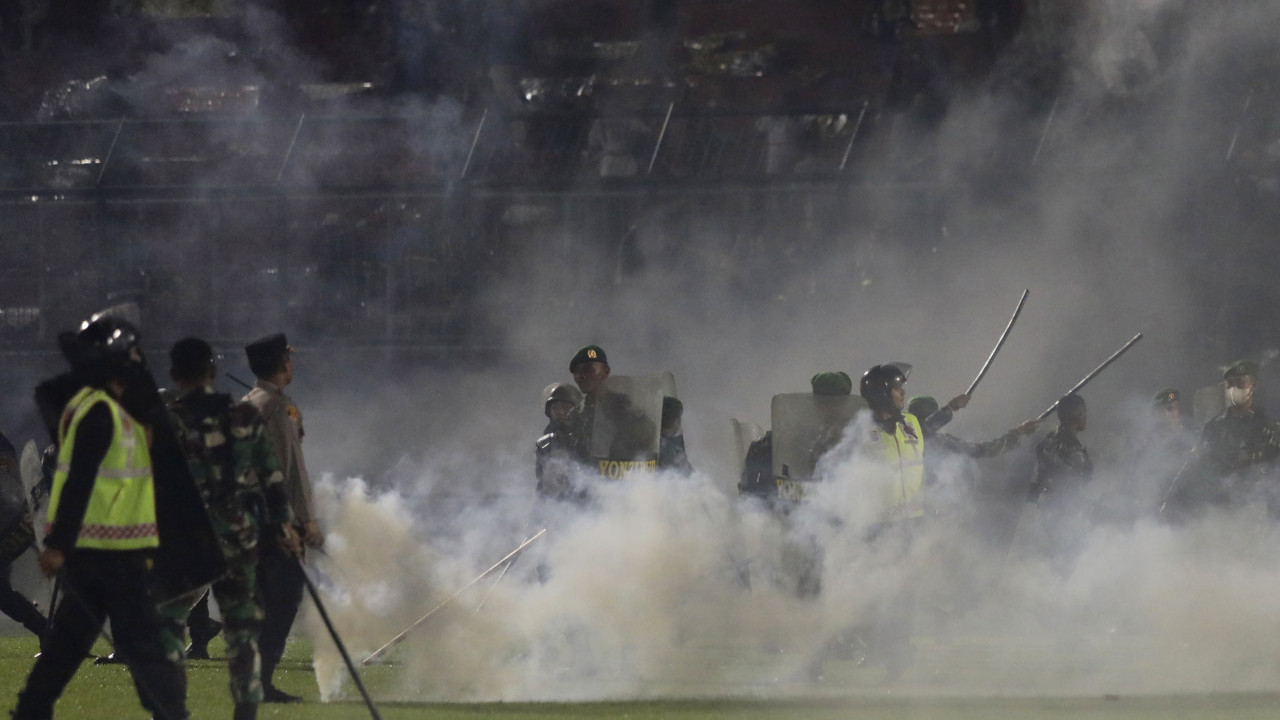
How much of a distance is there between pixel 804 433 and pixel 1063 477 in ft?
9.80

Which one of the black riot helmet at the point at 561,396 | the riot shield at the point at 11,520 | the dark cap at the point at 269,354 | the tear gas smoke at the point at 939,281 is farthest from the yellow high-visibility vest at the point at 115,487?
the tear gas smoke at the point at 939,281

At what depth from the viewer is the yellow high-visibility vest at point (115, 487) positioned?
5414 millimetres

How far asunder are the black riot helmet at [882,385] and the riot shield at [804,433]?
0.66 ft

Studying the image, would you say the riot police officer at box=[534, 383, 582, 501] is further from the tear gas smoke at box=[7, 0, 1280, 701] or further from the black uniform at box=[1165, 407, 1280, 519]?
the tear gas smoke at box=[7, 0, 1280, 701]

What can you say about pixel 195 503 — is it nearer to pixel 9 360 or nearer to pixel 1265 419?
pixel 1265 419

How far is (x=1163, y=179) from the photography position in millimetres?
15461

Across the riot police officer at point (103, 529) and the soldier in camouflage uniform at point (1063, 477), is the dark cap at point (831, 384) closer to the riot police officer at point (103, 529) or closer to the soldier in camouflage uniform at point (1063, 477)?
the soldier in camouflage uniform at point (1063, 477)

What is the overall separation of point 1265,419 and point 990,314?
21.1 feet

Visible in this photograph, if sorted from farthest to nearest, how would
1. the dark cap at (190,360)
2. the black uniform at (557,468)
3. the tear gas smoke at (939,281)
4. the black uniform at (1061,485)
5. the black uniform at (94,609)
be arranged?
1. the tear gas smoke at (939,281)
2. the black uniform at (1061,485)
3. the black uniform at (557,468)
4. the dark cap at (190,360)
5. the black uniform at (94,609)

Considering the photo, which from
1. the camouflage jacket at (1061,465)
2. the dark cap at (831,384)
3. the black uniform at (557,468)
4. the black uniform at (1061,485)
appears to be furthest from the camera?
the camouflage jacket at (1061,465)

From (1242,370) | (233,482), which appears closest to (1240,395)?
(1242,370)

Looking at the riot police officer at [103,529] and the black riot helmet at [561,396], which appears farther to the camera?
the black riot helmet at [561,396]

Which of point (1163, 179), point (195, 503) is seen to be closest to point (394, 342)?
point (1163, 179)

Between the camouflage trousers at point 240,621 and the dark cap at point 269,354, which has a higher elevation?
the dark cap at point 269,354
